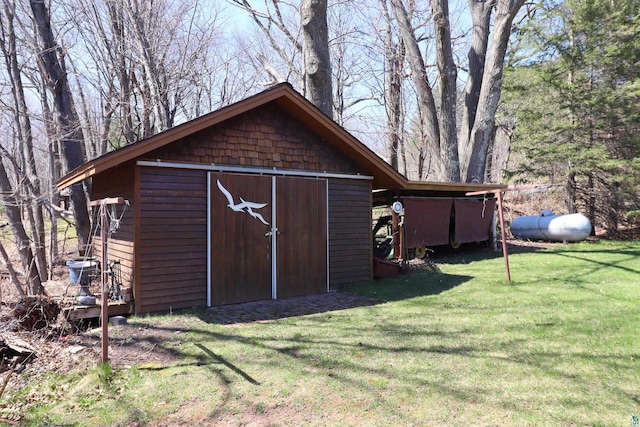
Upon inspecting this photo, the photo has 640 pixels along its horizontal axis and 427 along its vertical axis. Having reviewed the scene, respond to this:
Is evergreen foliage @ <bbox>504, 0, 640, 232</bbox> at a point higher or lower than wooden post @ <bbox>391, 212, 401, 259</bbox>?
higher

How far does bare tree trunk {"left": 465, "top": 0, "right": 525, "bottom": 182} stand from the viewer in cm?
1212

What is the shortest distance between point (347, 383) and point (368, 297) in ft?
11.8

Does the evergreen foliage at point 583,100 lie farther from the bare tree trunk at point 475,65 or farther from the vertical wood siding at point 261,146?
the vertical wood siding at point 261,146

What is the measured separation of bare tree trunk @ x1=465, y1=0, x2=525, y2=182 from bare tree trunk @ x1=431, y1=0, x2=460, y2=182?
2.29 feet

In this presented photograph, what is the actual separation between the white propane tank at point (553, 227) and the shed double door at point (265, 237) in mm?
9702

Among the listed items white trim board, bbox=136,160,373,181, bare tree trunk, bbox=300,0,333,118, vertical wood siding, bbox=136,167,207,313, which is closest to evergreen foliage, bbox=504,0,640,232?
bare tree trunk, bbox=300,0,333,118

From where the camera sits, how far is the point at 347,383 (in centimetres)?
369

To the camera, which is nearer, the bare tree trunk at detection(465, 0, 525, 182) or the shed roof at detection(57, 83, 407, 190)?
the shed roof at detection(57, 83, 407, 190)

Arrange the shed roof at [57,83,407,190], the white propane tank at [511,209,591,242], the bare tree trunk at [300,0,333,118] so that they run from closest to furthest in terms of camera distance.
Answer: the shed roof at [57,83,407,190]
the bare tree trunk at [300,0,333,118]
the white propane tank at [511,209,591,242]

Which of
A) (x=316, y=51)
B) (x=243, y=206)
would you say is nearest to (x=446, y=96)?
(x=316, y=51)

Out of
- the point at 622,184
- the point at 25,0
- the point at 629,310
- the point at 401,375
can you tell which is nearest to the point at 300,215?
the point at 401,375

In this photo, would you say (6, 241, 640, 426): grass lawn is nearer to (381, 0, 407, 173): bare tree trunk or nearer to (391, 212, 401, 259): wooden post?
(391, 212, 401, 259): wooden post

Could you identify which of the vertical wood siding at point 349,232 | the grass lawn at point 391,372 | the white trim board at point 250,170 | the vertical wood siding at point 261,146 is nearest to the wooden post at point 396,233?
the vertical wood siding at point 349,232

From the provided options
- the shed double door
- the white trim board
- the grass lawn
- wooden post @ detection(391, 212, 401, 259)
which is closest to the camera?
the grass lawn
